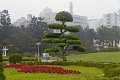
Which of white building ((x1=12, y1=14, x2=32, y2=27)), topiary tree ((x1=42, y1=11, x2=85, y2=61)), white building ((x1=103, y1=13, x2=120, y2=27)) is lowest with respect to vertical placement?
topiary tree ((x1=42, y1=11, x2=85, y2=61))

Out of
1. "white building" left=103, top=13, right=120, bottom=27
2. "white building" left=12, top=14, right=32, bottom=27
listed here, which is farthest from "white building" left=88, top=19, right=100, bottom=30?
"white building" left=12, top=14, right=32, bottom=27

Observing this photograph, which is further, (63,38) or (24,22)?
(24,22)

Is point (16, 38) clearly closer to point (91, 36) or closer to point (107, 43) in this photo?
point (91, 36)

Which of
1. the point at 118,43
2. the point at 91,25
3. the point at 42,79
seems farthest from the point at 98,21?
the point at 42,79

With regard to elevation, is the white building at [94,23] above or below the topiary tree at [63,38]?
above

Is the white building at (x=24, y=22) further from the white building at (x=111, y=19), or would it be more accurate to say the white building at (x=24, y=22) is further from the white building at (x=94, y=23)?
the white building at (x=111, y=19)

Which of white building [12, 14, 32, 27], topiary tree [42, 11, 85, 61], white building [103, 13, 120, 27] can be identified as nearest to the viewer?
topiary tree [42, 11, 85, 61]

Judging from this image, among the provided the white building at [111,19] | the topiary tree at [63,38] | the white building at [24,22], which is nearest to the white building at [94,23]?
the white building at [111,19]

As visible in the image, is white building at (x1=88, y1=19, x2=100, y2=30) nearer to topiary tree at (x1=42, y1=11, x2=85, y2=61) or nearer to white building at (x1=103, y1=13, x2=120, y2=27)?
white building at (x1=103, y1=13, x2=120, y2=27)

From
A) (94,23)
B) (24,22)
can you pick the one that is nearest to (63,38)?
(24,22)

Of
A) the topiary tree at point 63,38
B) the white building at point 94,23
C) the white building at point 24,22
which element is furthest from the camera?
the white building at point 94,23

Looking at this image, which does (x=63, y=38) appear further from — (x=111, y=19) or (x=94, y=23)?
(x=111, y=19)

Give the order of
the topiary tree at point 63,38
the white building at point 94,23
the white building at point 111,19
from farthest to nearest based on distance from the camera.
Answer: the white building at point 111,19
the white building at point 94,23
the topiary tree at point 63,38

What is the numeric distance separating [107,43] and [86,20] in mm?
69585
